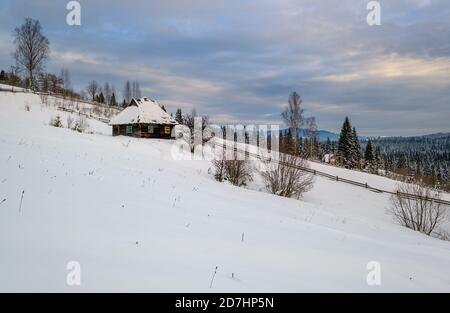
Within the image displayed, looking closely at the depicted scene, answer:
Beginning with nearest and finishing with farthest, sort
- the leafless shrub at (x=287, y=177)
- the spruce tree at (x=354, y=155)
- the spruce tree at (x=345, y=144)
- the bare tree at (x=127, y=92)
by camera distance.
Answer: the leafless shrub at (x=287, y=177)
the spruce tree at (x=354, y=155)
the spruce tree at (x=345, y=144)
the bare tree at (x=127, y=92)

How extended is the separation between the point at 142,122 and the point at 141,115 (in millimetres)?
1403

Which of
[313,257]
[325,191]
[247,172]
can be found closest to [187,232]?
[313,257]

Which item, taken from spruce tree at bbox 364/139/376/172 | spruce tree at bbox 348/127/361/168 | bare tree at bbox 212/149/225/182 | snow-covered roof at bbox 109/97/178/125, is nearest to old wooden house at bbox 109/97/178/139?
snow-covered roof at bbox 109/97/178/125

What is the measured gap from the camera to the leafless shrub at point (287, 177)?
27.1m

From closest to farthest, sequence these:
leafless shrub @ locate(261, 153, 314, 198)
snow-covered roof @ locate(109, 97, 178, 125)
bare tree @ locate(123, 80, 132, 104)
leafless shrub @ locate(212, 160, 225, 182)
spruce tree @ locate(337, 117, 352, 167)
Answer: leafless shrub @ locate(261, 153, 314, 198), leafless shrub @ locate(212, 160, 225, 182), snow-covered roof @ locate(109, 97, 178, 125), spruce tree @ locate(337, 117, 352, 167), bare tree @ locate(123, 80, 132, 104)

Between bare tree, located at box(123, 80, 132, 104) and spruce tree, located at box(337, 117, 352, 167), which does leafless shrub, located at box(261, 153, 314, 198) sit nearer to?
spruce tree, located at box(337, 117, 352, 167)

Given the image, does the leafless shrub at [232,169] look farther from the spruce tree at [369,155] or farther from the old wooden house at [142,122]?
the spruce tree at [369,155]

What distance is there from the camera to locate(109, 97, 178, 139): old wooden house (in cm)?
4538

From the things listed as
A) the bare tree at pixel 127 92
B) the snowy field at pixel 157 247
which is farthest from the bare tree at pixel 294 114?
the bare tree at pixel 127 92

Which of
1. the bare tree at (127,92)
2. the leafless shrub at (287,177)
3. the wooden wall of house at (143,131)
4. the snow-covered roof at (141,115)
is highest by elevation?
the bare tree at (127,92)

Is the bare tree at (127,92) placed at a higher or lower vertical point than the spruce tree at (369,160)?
higher

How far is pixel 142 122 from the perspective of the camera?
4478 centimetres
